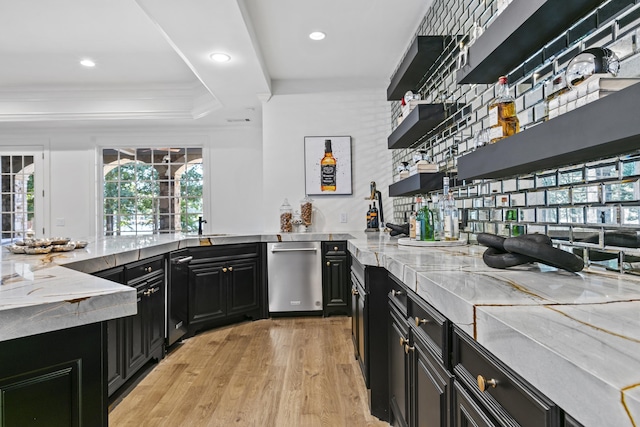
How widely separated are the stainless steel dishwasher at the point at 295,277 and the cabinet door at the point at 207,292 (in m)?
0.50

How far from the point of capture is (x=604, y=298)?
78 centimetres

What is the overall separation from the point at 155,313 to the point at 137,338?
279mm

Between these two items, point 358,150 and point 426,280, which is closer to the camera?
point 426,280

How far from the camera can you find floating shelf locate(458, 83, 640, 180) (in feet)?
2.52

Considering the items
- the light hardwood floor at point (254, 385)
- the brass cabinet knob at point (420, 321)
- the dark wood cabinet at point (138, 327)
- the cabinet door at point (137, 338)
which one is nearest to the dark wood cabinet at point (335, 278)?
the light hardwood floor at point (254, 385)

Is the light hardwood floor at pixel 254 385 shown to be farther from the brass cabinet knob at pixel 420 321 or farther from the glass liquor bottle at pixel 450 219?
the glass liquor bottle at pixel 450 219

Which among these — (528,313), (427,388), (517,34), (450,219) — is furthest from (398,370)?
(517,34)

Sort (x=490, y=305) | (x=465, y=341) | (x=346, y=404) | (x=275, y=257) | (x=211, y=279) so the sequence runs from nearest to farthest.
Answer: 1. (x=490, y=305)
2. (x=465, y=341)
3. (x=346, y=404)
4. (x=211, y=279)
5. (x=275, y=257)

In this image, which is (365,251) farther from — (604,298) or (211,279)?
(211,279)

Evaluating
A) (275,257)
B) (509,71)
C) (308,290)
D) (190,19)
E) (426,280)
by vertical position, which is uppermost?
(190,19)

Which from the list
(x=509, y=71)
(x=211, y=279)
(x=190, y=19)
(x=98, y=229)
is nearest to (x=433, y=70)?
(x=509, y=71)

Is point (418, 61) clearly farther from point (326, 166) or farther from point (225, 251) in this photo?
point (225, 251)

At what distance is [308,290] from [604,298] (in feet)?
9.91

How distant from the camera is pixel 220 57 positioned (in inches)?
125
